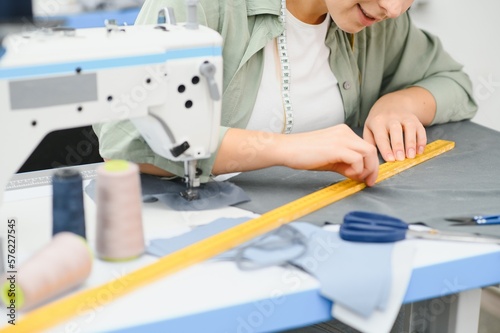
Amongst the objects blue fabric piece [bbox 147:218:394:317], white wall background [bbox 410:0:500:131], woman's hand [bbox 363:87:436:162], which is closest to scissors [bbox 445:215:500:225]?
blue fabric piece [bbox 147:218:394:317]

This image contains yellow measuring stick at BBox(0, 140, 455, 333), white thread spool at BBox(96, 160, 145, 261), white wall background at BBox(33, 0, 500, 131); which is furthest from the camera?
white wall background at BBox(33, 0, 500, 131)

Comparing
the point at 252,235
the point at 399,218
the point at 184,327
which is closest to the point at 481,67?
the point at 399,218

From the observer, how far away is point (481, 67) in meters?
2.71

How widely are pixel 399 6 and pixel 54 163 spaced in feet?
3.73

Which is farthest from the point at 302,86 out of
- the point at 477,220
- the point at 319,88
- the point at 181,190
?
the point at 477,220

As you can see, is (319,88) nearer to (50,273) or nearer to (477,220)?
(477,220)

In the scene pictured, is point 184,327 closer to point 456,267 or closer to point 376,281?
point 376,281

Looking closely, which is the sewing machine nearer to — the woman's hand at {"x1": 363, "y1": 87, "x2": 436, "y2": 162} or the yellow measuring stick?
the yellow measuring stick

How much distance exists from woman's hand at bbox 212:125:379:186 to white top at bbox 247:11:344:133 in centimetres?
20

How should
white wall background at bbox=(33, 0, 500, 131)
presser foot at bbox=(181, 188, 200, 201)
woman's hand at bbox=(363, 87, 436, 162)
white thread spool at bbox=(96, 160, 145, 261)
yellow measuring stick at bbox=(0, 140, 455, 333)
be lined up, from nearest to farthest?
yellow measuring stick at bbox=(0, 140, 455, 333), white thread spool at bbox=(96, 160, 145, 261), presser foot at bbox=(181, 188, 200, 201), woman's hand at bbox=(363, 87, 436, 162), white wall background at bbox=(33, 0, 500, 131)

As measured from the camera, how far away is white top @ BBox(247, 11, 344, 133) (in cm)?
146

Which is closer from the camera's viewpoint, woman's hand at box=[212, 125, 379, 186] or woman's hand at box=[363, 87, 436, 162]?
woman's hand at box=[212, 125, 379, 186]

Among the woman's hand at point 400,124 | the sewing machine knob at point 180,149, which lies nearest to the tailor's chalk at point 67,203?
the sewing machine knob at point 180,149

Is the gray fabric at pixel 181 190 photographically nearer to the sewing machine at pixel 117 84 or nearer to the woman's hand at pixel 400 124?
the sewing machine at pixel 117 84
